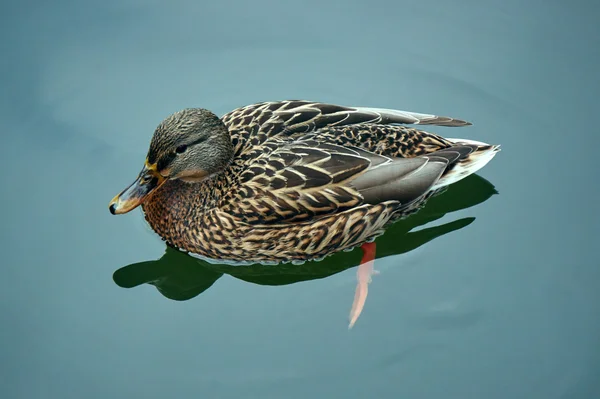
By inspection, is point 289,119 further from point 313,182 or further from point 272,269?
point 272,269

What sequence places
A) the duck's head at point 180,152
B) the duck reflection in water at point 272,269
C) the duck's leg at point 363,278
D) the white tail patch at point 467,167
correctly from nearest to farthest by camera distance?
1. the duck's head at point 180,152
2. the duck's leg at point 363,278
3. the duck reflection in water at point 272,269
4. the white tail patch at point 467,167

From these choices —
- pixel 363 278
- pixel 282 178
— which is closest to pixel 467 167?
pixel 363 278

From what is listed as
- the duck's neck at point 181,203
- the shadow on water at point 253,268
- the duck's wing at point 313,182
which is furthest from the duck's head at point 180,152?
the shadow on water at point 253,268

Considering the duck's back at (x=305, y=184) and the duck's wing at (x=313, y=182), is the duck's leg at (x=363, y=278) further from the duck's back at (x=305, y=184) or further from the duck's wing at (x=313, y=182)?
the duck's wing at (x=313, y=182)

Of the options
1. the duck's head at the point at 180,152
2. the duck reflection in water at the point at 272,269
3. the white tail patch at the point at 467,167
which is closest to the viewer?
the duck's head at the point at 180,152

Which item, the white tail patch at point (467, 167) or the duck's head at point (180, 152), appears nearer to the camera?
the duck's head at point (180, 152)

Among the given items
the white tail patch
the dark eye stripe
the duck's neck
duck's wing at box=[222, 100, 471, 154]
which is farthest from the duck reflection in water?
duck's wing at box=[222, 100, 471, 154]

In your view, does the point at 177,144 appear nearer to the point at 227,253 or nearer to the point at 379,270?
the point at 227,253
